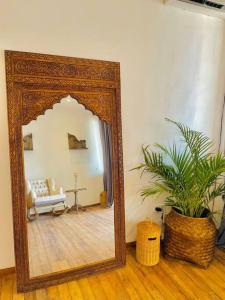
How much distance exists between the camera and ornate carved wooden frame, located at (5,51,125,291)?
1.70m

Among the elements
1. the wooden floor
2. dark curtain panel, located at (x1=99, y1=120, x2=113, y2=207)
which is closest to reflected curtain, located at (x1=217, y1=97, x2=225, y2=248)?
the wooden floor

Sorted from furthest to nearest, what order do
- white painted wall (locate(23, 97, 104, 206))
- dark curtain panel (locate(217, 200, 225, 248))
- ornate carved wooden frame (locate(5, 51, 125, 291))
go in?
dark curtain panel (locate(217, 200, 225, 248)) → white painted wall (locate(23, 97, 104, 206)) → ornate carved wooden frame (locate(5, 51, 125, 291))

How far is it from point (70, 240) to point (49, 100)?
123cm

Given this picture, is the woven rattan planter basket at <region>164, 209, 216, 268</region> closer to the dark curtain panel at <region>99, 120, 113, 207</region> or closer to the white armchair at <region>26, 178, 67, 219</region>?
the dark curtain panel at <region>99, 120, 113, 207</region>

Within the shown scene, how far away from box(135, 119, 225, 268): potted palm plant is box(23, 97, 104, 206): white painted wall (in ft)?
1.82

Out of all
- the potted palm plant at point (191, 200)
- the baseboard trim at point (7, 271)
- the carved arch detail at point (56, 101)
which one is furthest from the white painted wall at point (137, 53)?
the potted palm plant at point (191, 200)

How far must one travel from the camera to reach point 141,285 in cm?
182

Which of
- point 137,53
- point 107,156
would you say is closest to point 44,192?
point 107,156

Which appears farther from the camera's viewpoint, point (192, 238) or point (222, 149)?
point (222, 149)

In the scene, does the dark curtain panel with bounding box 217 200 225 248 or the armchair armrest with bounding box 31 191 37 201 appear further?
the dark curtain panel with bounding box 217 200 225 248

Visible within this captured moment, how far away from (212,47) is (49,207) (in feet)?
8.01

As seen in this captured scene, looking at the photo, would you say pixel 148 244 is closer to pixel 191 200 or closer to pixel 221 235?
pixel 191 200

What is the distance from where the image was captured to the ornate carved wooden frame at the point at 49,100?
170 cm

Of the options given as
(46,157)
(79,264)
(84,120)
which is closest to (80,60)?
(84,120)
